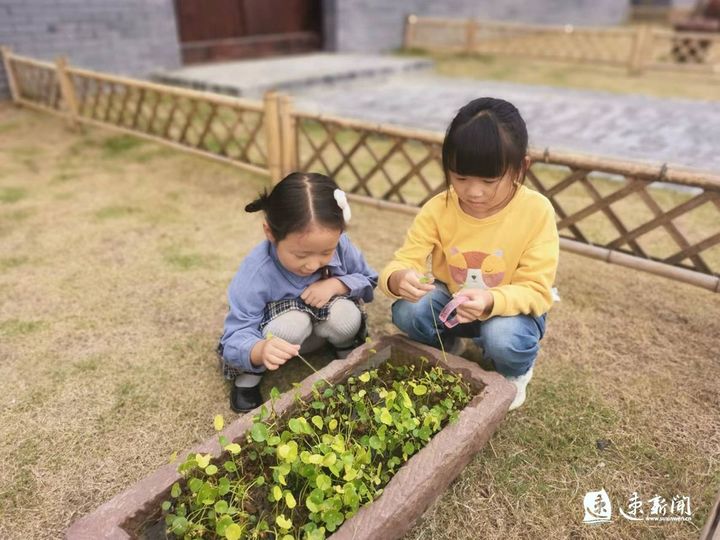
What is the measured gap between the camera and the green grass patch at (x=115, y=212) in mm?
4391

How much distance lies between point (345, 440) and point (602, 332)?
5.98 feet

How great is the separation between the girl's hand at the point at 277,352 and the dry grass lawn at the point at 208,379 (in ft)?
1.69

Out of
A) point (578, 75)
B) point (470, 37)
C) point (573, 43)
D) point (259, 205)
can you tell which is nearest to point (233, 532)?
point (259, 205)

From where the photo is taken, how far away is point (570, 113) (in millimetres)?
7141

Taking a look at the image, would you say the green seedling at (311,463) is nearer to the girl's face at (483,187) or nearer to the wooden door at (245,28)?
the girl's face at (483,187)

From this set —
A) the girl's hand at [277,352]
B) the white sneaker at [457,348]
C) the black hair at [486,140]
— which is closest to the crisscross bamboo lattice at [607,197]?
the white sneaker at [457,348]

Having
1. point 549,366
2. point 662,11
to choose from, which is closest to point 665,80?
point 549,366

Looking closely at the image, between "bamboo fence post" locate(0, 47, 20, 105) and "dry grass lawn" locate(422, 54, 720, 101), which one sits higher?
"bamboo fence post" locate(0, 47, 20, 105)

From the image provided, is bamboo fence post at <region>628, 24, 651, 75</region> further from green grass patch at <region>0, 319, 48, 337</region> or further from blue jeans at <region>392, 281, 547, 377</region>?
green grass patch at <region>0, 319, 48, 337</region>

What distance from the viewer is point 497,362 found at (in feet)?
7.27

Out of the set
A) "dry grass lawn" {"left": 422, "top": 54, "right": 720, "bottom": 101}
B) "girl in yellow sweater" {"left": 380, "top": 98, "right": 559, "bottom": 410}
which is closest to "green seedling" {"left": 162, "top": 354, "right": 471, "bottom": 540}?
"girl in yellow sweater" {"left": 380, "top": 98, "right": 559, "bottom": 410}

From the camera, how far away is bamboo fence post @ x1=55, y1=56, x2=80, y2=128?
6.10 metres

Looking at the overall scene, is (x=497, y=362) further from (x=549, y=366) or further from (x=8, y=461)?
(x=8, y=461)

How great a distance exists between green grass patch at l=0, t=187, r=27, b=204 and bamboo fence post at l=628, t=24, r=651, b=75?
10818 millimetres
